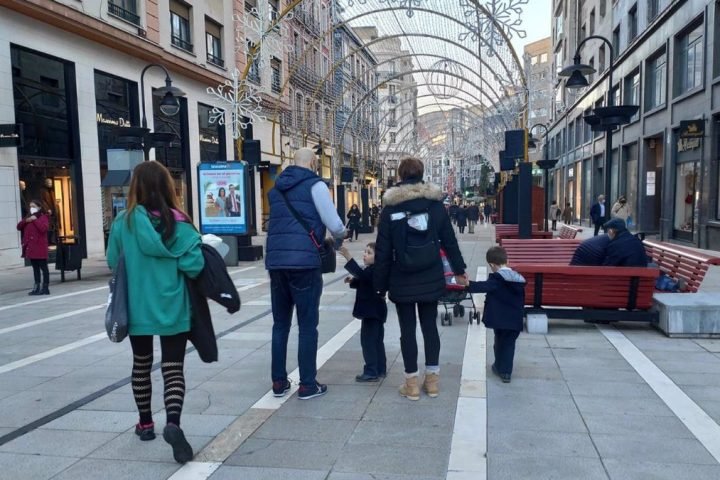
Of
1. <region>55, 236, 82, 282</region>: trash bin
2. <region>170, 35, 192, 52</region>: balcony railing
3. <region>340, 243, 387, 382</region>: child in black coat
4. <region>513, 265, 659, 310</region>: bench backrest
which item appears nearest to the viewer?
<region>340, 243, 387, 382</region>: child in black coat

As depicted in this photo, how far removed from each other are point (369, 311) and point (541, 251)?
17.7 feet

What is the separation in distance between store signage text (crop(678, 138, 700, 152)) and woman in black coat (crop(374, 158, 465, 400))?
1695cm

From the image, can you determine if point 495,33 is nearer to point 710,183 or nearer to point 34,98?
point 710,183

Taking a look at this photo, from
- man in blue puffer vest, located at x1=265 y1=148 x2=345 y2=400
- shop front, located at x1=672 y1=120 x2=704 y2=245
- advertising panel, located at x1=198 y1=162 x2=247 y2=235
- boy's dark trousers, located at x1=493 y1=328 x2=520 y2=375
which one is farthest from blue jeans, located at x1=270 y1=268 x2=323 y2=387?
shop front, located at x1=672 y1=120 x2=704 y2=245

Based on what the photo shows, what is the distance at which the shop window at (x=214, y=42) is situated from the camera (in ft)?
80.8

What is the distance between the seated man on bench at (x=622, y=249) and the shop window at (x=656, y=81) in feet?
54.6

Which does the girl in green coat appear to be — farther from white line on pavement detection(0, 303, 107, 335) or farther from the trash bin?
the trash bin

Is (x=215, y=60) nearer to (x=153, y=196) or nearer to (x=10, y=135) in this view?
(x=10, y=135)

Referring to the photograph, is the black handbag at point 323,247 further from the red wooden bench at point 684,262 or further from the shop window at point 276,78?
the shop window at point 276,78

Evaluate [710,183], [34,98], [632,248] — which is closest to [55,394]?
[632,248]

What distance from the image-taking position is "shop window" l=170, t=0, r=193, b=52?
2197 centimetres

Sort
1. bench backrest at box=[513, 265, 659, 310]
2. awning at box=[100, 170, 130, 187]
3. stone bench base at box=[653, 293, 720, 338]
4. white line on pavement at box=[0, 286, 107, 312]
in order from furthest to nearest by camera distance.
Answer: awning at box=[100, 170, 130, 187] < white line on pavement at box=[0, 286, 107, 312] < bench backrest at box=[513, 265, 659, 310] < stone bench base at box=[653, 293, 720, 338]

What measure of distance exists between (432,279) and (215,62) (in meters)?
23.6

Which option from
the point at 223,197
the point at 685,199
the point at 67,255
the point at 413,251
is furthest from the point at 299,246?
the point at 685,199
